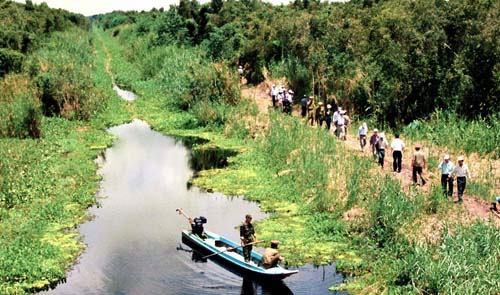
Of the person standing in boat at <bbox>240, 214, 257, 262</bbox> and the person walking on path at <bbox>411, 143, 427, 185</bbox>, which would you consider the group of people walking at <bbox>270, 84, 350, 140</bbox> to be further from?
the person standing in boat at <bbox>240, 214, 257, 262</bbox>

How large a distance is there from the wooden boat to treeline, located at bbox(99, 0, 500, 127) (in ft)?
50.2

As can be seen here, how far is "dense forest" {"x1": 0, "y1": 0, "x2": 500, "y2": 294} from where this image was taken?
57.0ft

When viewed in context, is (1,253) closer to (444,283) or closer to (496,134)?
(444,283)

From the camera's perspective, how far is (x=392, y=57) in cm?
3203

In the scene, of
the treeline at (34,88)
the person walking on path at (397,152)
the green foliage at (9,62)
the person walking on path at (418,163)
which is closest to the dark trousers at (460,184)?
the person walking on path at (418,163)

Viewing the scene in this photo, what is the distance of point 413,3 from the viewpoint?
3378cm

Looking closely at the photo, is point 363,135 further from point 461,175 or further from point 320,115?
point 461,175

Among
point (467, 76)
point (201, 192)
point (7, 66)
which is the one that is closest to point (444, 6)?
point (467, 76)

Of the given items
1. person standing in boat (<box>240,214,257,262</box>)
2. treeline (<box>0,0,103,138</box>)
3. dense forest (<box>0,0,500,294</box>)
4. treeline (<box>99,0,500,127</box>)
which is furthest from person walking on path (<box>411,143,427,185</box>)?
treeline (<box>0,0,103,138</box>)

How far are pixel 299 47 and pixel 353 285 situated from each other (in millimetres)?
26942

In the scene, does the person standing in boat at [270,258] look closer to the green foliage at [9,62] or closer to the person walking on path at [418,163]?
the person walking on path at [418,163]

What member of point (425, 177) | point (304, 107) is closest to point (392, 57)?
point (304, 107)

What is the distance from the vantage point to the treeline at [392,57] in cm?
2890

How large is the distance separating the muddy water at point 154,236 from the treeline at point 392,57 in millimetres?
10993
